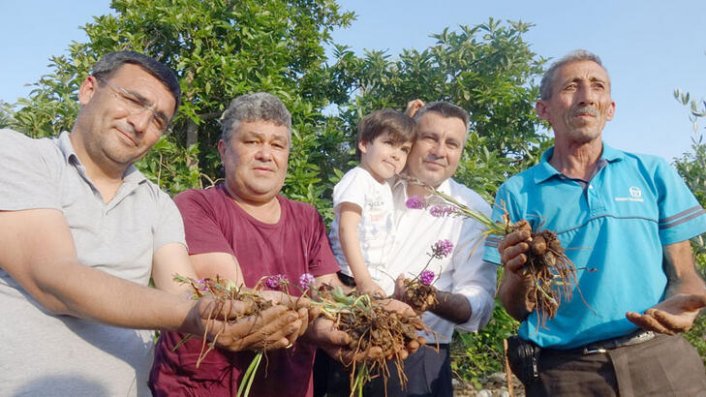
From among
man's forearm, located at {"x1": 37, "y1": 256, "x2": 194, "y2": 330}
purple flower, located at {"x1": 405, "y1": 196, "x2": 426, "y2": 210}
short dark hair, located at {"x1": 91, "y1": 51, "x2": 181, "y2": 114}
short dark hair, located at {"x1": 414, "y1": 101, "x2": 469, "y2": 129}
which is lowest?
man's forearm, located at {"x1": 37, "y1": 256, "x2": 194, "y2": 330}

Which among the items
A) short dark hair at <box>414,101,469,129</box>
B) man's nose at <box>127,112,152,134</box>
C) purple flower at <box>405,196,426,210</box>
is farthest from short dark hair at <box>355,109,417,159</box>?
man's nose at <box>127,112,152,134</box>

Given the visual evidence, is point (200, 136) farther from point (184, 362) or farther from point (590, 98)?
point (590, 98)

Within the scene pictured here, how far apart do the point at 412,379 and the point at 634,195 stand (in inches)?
57.9

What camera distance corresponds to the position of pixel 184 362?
2.49m

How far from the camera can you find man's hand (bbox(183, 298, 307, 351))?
1949 mm

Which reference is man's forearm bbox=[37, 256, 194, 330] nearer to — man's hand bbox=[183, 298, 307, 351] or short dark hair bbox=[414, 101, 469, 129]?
man's hand bbox=[183, 298, 307, 351]

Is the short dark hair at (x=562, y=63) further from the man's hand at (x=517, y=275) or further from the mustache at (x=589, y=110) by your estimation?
the man's hand at (x=517, y=275)

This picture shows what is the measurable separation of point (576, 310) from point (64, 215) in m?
2.30

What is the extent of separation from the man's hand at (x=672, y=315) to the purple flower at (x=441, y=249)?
37.0 inches

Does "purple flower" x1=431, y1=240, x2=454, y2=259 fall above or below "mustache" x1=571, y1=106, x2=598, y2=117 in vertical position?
below

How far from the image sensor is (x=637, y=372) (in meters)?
2.60

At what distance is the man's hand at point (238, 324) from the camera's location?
1949 mm

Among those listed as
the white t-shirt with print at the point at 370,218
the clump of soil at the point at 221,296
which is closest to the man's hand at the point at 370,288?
the white t-shirt with print at the point at 370,218

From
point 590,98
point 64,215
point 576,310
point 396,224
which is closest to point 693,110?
point 590,98
